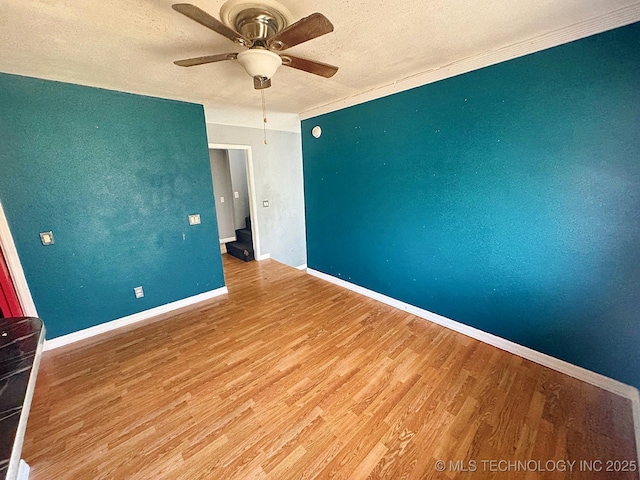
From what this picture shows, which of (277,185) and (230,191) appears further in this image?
(230,191)

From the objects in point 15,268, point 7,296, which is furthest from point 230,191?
point 7,296

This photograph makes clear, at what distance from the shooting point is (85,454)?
1427 millimetres

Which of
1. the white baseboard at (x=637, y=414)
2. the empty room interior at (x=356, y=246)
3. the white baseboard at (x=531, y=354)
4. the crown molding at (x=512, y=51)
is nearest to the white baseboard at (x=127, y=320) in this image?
the empty room interior at (x=356, y=246)

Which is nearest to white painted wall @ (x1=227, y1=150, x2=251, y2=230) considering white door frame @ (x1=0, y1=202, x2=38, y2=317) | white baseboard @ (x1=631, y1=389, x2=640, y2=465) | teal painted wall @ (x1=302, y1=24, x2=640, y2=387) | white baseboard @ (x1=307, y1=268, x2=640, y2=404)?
teal painted wall @ (x1=302, y1=24, x2=640, y2=387)

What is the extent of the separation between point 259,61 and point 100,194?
211 cm

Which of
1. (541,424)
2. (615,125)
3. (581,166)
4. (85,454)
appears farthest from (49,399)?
(615,125)

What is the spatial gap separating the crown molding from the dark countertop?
10.1 ft

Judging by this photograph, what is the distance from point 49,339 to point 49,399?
Result: 83 centimetres

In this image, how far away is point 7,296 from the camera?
2.05 meters

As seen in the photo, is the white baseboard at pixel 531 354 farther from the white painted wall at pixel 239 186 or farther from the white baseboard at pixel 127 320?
the white painted wall at pixel 239 186

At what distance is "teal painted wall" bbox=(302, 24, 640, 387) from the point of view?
1.59m

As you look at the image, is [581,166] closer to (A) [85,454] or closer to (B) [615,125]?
(B) [615,125]

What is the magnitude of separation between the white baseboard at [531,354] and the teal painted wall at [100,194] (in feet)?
8.32

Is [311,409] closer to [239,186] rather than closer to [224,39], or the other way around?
[224,39]
